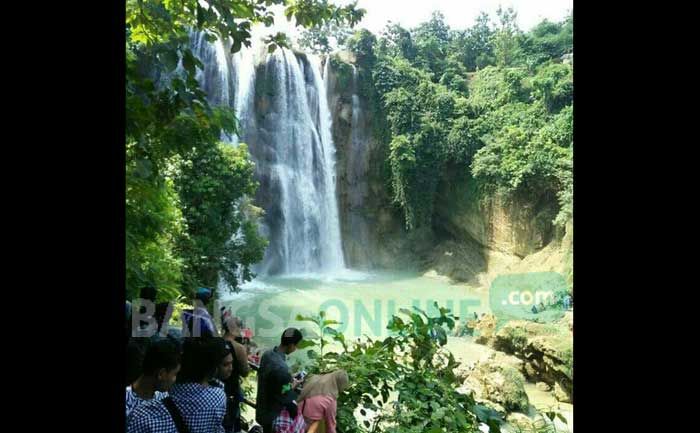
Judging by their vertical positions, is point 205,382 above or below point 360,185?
below

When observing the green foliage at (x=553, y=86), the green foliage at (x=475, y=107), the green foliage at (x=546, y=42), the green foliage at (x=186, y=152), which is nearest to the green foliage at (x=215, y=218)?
the green foliage at (x=186, y=152)

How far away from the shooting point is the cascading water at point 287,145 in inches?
309

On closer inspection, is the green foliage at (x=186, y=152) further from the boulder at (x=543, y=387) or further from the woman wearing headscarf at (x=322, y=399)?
the boulder at (x=543, y=387)

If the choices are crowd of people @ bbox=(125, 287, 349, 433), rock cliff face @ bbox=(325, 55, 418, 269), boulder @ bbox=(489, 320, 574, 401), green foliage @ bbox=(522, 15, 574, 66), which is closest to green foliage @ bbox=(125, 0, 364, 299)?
crowd of people @ bbox=(125, 287, 349, 433)

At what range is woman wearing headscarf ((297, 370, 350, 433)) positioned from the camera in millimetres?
1706

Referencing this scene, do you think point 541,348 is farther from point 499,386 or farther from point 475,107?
point 475,107

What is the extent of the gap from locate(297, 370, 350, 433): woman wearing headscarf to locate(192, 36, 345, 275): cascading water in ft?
19.7

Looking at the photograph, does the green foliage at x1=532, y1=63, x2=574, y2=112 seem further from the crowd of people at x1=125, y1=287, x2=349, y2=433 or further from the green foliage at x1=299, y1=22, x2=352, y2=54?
the crowd of people at x1=125, y1=287, x2=349, y2=433

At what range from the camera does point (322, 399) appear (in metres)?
1.71

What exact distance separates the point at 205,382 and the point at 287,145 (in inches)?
280

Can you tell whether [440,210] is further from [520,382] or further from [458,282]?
[520,382]

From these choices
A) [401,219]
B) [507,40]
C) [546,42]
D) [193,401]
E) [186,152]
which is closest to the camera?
[193,401]

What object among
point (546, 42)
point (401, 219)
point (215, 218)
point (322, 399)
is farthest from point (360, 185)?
point (322, 399)
